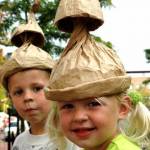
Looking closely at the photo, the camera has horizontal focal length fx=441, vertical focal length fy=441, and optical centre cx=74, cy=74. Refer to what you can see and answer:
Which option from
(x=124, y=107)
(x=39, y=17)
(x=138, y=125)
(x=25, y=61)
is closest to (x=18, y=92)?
(x=25, y=61)

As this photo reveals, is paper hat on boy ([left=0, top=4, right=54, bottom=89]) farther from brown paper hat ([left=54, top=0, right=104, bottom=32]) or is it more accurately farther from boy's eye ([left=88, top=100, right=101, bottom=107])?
boy's eye ([left=88, top=100, right=101, bottom=107])

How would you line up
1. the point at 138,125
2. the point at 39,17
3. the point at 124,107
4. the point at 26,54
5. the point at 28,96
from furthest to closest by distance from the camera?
the point at 39,17, the point at 26,54, the point at 28,96, the point at 138,125, the point at 124,107

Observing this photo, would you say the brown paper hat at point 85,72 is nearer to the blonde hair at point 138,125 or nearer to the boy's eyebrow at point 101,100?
the boy's eyebrow at point 101,100

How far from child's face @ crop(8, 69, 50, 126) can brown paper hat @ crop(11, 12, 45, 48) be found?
0.96 ft

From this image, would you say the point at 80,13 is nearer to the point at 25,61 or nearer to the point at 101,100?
the point at 101,100

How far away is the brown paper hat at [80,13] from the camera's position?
2.02m

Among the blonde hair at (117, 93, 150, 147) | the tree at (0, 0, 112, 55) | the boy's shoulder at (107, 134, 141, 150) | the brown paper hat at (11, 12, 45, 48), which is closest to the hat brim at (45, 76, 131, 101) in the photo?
the boy's shoulder at (107, 134, 141, 150)

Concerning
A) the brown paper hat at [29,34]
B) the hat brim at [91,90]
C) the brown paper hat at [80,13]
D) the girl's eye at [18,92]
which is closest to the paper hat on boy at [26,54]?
the brown paper hat at [29,34]

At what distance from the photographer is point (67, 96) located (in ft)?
6.39

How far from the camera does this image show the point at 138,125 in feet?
8.52

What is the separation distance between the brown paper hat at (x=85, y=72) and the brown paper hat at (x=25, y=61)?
2.83 feet

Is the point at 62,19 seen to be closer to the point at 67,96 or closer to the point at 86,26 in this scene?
the point at 86,26

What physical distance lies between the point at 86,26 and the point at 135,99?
826 mm

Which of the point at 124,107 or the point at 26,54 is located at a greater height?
the point at 124,107
